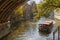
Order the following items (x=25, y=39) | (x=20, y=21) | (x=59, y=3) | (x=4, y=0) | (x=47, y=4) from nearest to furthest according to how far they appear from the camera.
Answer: (x=59, y=3)
(x=47, y=4)
(x=4, y=0)
(x=25, y=39)
(x=20, y=21)

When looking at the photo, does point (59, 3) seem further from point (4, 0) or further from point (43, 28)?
point (43, 28)

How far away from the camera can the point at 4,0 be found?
1703cm

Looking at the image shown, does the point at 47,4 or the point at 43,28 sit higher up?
the point at 47,4

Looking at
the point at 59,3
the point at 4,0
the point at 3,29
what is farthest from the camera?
the point at 3,29

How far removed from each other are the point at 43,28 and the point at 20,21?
14003mm

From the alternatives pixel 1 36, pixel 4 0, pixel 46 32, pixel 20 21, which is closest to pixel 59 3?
pixel 4 0

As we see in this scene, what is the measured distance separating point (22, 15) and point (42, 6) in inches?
1057

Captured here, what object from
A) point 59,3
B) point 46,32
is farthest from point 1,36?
point 59,3

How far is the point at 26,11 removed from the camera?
3756 cm

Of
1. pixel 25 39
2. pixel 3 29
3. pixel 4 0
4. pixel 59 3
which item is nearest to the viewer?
pixel 59 3

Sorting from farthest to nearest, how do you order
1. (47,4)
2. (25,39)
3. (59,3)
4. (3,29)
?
(3,29), (25,39), (47,4), (59,3)

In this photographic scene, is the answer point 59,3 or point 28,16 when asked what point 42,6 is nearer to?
point 59,3

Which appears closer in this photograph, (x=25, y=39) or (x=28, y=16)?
(x=25, y=39)

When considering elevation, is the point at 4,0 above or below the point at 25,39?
above
